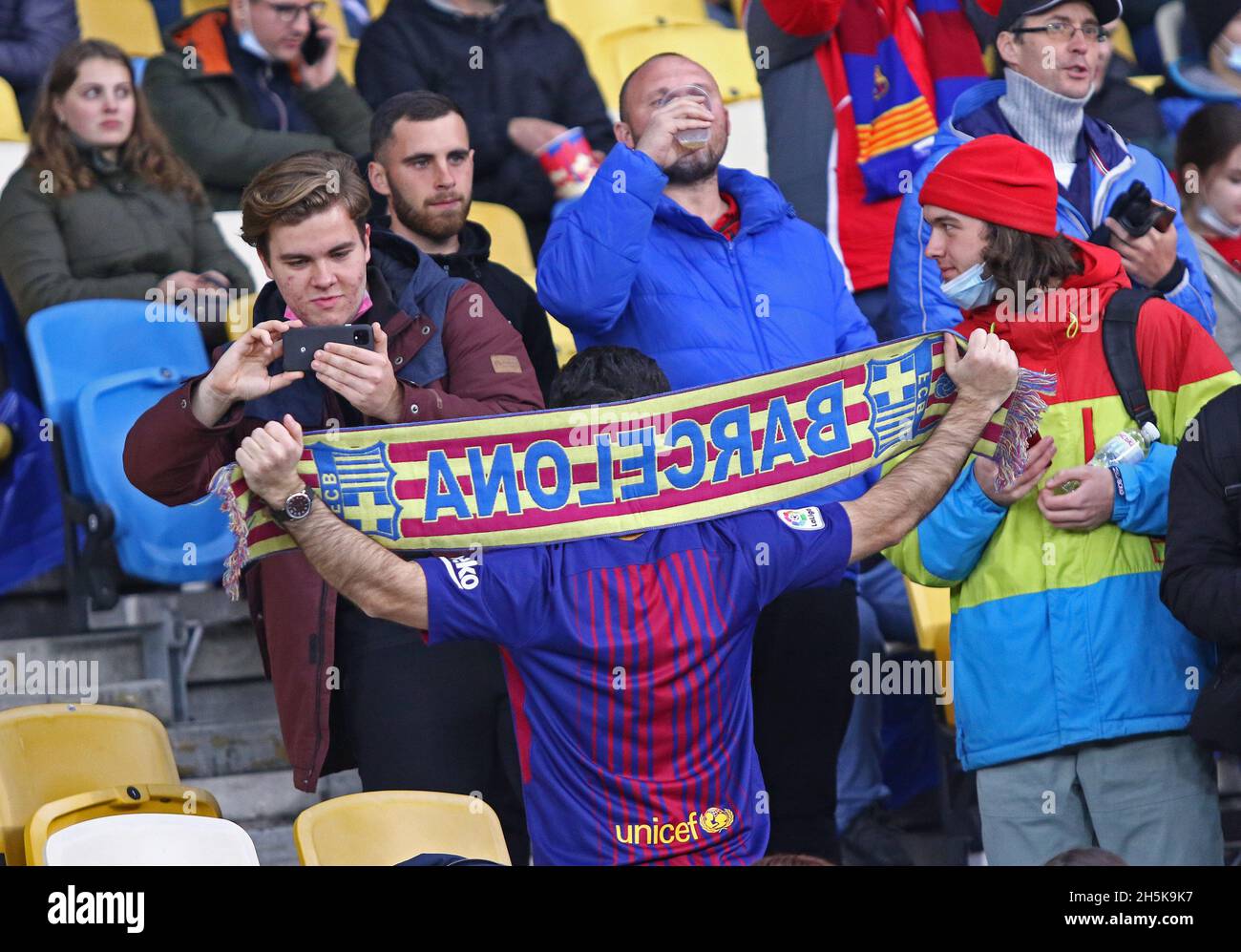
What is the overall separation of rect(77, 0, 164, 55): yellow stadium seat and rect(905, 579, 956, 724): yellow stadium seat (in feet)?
11.8

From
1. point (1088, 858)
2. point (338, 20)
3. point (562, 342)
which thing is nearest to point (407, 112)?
point (562, 342)

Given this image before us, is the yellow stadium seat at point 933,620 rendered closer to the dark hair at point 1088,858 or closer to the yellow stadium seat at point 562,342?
the yellow stadium seat at point 562,342

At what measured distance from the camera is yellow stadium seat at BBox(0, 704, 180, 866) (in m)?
3.91

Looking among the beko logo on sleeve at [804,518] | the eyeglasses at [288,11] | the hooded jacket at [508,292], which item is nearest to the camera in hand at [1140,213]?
the beko logo on sleeve at [804,518]

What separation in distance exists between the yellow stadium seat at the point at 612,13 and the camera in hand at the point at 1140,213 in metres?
3.37

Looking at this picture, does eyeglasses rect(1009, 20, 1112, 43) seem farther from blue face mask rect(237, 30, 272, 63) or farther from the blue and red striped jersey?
blue face mask rect(237, 30, 272, 63)

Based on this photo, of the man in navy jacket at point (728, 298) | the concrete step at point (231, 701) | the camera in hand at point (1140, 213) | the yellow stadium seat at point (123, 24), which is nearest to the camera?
the man in navy jacket at point (728, 298)

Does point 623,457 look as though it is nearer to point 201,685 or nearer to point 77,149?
point 201,685

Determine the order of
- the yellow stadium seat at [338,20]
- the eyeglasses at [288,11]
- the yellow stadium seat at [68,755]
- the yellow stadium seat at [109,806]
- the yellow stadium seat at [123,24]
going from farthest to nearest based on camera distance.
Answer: the yellow stadium seat at [338,20] < the yellow stadium seat at [123,24] < the eyeglasses at [288,11] < the yellow stadium seat at [68,755] < the yellow stadium seat at [109,806]

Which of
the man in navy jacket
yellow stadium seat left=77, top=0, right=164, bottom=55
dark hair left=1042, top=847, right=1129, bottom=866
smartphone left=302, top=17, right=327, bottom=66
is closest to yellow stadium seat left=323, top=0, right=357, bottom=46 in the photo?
smartphone left=302, top=17, right=327, bottom=66

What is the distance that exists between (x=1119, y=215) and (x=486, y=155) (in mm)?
2485

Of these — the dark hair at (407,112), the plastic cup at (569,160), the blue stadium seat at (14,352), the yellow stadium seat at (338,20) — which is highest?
the yellow stadium seat at (338,20)

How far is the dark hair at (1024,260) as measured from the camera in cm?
430

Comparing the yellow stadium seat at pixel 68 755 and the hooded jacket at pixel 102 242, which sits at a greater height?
the hooded jacket at pixel 102 242
